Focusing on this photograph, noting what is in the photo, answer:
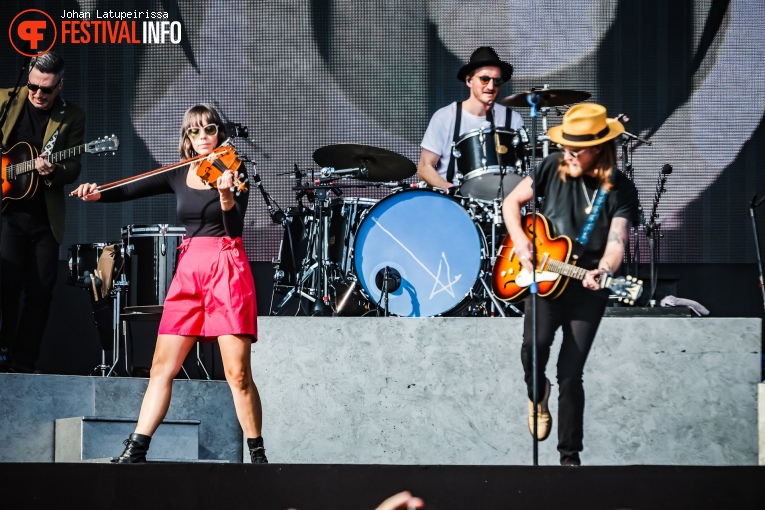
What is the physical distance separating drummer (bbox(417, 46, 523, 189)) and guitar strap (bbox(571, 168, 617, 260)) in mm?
2209

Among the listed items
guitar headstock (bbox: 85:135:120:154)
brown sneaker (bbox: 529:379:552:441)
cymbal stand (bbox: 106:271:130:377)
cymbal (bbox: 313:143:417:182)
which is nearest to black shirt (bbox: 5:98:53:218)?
guitar headstock (bbox: 85:135:120:154)

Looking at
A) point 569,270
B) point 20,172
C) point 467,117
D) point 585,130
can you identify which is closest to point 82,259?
point 20,172

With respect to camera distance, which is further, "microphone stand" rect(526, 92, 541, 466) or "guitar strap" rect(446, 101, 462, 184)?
"guitar strap" rect(446, 101, 462, 184)

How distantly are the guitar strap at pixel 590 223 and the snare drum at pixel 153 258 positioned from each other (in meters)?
3.32

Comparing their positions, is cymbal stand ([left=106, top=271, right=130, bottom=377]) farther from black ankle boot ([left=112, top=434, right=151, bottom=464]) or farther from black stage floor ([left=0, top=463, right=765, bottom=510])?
black stage floor ([left=0, top=463, right=765, bottom=510])

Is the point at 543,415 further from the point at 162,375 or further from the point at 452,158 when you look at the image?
the point at 452,158

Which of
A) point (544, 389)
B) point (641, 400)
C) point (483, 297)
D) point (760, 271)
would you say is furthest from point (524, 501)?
point (760, 271)

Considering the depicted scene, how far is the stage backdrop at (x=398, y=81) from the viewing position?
7801 millimetres

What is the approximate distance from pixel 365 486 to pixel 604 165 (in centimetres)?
197

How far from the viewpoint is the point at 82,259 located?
301 inches

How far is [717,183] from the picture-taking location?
7.82m

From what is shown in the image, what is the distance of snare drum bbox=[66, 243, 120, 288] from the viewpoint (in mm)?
7586

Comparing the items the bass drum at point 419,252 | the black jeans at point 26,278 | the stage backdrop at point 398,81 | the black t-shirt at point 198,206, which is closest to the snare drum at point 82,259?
the stage backdrop at point 398,81

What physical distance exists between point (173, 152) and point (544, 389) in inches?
158
